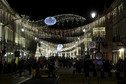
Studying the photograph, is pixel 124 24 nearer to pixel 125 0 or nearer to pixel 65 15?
pixel 125 0

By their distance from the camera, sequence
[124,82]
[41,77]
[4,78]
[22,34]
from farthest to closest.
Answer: [22,34] → [41,77] → [124,82] → [4,78]

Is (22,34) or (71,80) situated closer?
(71,80)

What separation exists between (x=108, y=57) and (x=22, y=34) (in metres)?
27.7

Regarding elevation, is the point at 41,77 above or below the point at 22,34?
below

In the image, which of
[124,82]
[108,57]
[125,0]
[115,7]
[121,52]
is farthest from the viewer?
[108,57]

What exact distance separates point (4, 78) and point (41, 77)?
41.1ft

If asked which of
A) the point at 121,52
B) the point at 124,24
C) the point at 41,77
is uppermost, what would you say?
the point at 124,24

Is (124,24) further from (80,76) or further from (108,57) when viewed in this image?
(80,76)

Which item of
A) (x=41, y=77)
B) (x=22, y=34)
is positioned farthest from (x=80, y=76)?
(x=22, y=34)

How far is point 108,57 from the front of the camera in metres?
53.3

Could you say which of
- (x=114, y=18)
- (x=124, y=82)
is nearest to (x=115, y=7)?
(x=114, y=18)

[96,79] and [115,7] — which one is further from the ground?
[115,7]

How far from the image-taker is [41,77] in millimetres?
27453

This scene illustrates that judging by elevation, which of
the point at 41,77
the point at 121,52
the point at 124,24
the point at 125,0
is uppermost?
the point at 125,0
